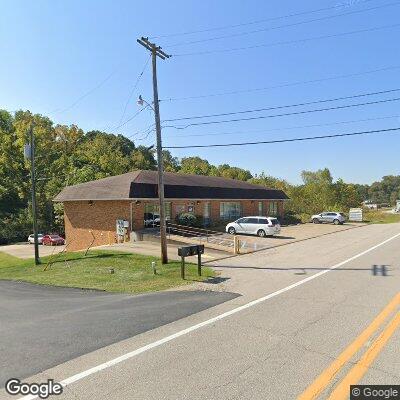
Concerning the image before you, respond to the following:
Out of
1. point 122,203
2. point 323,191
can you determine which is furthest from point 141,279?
point 323,191

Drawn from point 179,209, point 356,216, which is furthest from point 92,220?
point 356,216

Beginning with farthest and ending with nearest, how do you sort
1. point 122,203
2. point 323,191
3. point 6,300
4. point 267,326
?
point 323,191 → point 122,203 → point 6,300 → point 267,326

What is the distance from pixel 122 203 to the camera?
30516 mm

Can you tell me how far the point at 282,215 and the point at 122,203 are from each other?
81.9 feet

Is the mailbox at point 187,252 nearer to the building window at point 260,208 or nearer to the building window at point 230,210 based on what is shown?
the building window at point 230,210

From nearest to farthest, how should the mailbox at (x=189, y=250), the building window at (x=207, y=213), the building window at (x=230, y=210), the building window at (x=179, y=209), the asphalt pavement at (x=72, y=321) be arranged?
the asphalt pavement at (x=72, y=321) < the mailbox at (x=189, y=250) < the building window at (x=179, y=209) < the building window at (x=207, y=213) < the building window at (x=230, y=210)

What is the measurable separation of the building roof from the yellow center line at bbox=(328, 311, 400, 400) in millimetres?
23000

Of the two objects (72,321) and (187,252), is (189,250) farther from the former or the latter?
(72,321)

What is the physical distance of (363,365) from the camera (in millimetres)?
6164

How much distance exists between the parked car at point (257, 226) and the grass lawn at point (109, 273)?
44.6ft

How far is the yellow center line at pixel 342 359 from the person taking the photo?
17.5 ft

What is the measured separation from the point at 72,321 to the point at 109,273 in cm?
874

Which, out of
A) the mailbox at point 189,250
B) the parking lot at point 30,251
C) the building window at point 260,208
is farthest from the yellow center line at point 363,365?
the building window at point 260,208

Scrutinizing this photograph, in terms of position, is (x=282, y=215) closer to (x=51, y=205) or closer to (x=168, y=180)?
(x=168, y=180)
